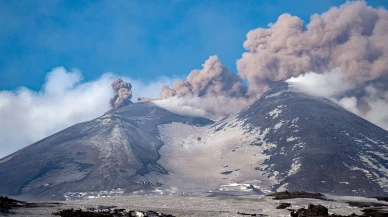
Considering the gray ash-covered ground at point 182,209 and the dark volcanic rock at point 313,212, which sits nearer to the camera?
the gray ash-covered ground at point 182,209

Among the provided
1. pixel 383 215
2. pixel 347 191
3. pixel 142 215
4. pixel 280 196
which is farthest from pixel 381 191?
pixel 142 215

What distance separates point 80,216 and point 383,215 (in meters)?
46.5

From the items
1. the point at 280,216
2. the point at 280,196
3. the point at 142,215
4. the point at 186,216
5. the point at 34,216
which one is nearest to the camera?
the point at 34,216

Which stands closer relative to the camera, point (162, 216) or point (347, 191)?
point (162, 216)

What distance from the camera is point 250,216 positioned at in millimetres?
59281

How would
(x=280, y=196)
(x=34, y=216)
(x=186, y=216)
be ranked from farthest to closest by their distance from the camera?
(x=280, y=196) → (x=186, y=216) → (x=34, y=216)

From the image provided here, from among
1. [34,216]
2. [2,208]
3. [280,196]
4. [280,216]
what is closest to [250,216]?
[280,216]

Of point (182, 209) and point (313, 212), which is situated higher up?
point (182, 209)

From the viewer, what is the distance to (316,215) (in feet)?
188

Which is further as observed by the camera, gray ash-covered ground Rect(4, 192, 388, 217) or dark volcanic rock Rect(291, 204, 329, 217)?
dark volcanic rock Rect(291, 204, 329, 217)

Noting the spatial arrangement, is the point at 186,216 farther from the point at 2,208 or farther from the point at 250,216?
the point at 2,208

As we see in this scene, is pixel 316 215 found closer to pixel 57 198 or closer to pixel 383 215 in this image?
pixel 383 215

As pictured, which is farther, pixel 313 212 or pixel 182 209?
pixel 182 209

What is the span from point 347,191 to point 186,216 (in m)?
164
